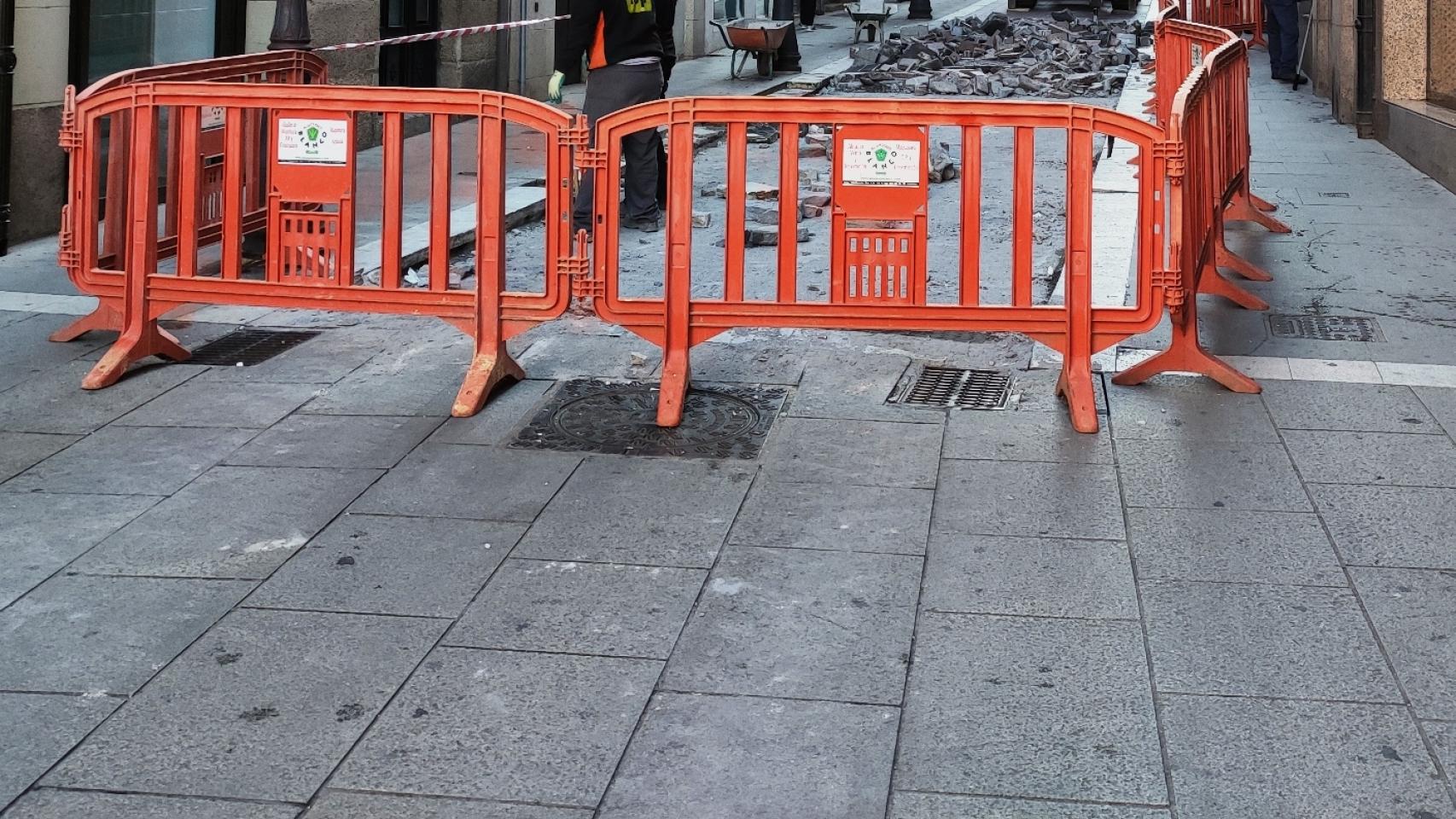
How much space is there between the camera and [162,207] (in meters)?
12.5

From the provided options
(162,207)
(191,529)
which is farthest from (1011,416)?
(162,207)

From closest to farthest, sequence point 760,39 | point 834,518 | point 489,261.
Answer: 1. point 834,518
2. point 489,261
3. point 760,39

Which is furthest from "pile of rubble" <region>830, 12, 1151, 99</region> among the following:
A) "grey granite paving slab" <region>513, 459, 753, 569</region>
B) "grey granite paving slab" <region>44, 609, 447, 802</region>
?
"grey granite paving slab" <region>44, 609, 447, 802</region>

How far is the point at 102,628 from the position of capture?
15.7 ft

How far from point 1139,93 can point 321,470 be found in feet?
53.0

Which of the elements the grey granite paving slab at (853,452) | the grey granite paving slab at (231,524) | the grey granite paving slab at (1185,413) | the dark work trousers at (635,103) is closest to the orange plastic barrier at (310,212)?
the grey granite paving slab at (231,524)

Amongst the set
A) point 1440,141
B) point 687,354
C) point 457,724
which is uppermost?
point 1440,141

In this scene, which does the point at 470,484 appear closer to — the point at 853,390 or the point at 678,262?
the point at 678,262

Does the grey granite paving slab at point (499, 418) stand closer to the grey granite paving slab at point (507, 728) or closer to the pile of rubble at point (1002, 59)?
the grey granite paving slab at point (507, 728)

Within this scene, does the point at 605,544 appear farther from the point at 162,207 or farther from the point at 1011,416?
the point at 162,207

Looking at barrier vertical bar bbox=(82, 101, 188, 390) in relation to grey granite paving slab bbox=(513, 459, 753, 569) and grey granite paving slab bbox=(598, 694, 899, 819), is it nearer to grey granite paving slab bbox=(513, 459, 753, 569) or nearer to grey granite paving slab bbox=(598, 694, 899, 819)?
grey granite paving slab bbox=(513, 459, 753, 569)

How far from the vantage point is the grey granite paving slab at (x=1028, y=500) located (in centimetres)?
566

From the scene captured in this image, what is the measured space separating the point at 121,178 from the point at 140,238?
1.27 feet

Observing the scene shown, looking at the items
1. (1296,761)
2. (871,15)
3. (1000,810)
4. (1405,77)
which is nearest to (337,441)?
(1000,810)
